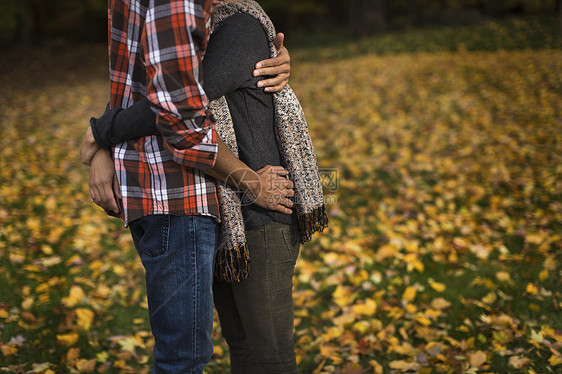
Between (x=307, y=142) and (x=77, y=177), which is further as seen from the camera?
(x=77, y=177)

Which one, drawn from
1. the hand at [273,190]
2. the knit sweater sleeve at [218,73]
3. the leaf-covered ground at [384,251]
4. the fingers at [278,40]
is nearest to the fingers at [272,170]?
the hand at [273,190]

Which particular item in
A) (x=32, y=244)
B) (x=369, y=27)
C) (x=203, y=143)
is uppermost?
(x=369, y=27)

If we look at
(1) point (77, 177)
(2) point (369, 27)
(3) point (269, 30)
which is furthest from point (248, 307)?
(2) point (369, 27)

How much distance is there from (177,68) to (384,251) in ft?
9.81

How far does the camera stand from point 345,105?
7.90 meters

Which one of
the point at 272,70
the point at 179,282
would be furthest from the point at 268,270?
the point at 272,70

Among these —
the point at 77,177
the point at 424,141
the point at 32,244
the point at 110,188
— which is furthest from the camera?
the point at 424,141

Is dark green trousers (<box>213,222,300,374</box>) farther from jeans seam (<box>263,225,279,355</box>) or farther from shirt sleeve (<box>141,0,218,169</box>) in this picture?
shirt sleeve (<box>141,0,218,169</box>)

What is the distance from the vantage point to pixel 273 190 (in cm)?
135

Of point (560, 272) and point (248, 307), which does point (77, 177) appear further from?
point (560, 272)

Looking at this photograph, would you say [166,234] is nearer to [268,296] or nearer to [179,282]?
[179,282]

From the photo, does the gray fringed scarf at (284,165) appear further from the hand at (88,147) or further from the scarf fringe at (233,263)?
the hand at (88,147)

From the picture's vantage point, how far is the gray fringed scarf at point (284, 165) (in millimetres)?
1270

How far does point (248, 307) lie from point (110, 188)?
0.62 m
